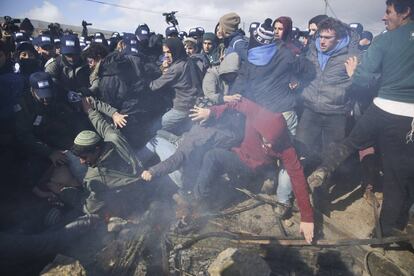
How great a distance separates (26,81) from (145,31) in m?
4.12

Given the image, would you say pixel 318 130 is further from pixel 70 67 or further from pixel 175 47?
pixel 70 67

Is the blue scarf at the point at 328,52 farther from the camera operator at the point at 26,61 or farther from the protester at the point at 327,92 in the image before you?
the camera operator at the point at 26,61

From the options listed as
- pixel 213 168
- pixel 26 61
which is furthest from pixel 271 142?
pixel 26 61

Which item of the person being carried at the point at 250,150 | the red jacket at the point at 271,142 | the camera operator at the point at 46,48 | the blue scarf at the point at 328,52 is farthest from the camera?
the camera operator at the point at 46,48

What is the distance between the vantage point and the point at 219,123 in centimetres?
505

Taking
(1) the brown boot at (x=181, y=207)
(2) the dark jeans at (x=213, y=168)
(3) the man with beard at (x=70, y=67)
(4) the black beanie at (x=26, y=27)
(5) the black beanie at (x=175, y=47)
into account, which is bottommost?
(1) the brown boot at (x=181, y=207)

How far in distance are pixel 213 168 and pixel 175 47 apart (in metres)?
2.25

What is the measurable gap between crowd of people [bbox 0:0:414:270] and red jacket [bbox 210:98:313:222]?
2cm

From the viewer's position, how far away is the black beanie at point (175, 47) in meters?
5.30

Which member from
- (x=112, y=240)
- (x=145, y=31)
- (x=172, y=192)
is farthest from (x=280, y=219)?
(x=145, y=31)

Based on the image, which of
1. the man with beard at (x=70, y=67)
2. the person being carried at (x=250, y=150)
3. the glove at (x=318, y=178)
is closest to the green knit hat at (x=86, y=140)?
the person being carried at (x=250, y=150)

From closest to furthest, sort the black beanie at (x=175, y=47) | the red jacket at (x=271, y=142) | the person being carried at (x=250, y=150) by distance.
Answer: the red jacket at (x=271, y=142) → the person being carried at (x=250, y=150) → the black beanie at (x=175, y=47)

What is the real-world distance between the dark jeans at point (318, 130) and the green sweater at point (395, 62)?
3.60ft

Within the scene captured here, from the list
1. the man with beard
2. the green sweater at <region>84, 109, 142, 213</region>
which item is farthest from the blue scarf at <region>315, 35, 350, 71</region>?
the man with beard
